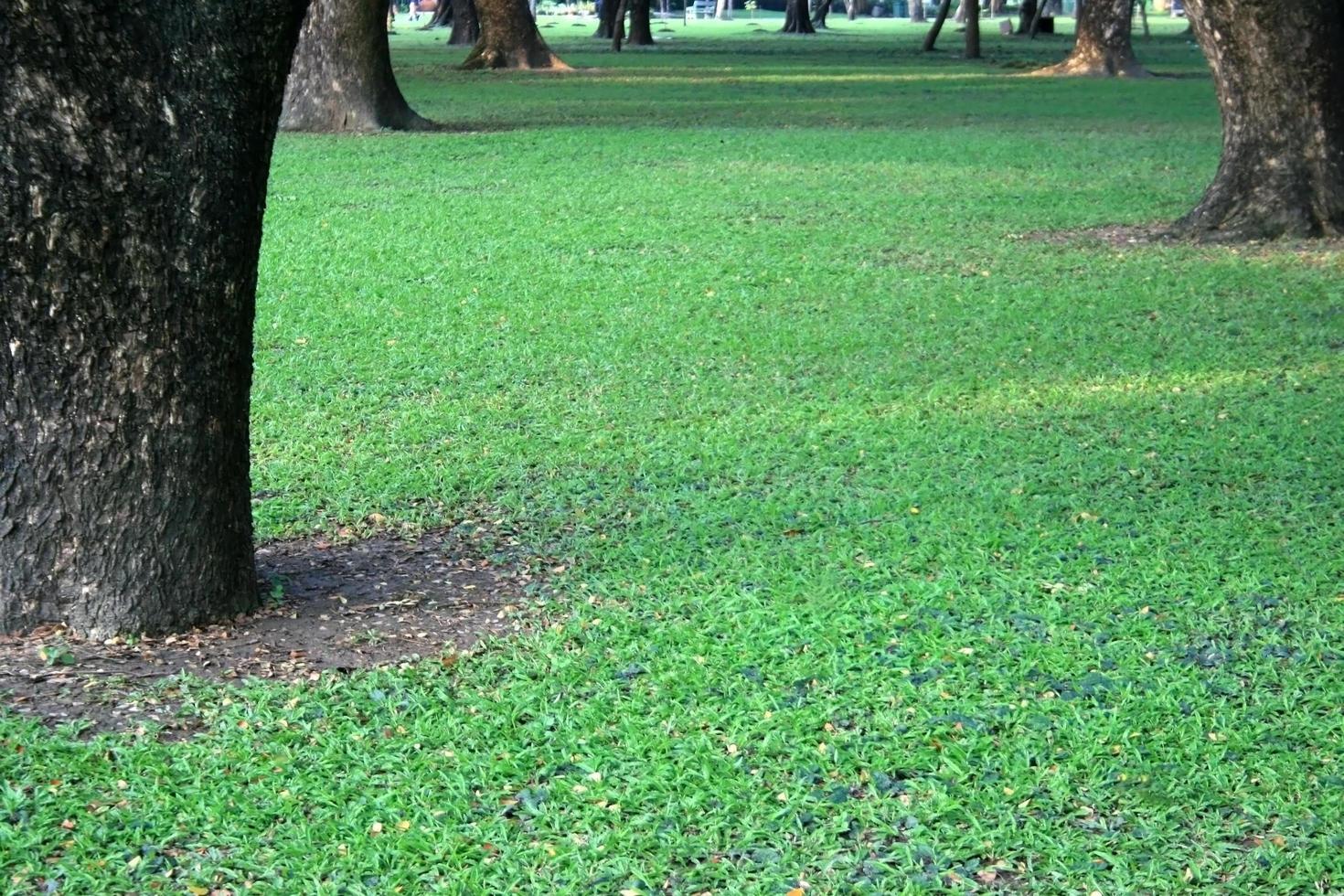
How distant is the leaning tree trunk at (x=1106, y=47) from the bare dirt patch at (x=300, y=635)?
1089 inches

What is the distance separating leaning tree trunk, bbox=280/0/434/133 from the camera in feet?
60.1

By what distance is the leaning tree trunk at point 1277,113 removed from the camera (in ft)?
35.4

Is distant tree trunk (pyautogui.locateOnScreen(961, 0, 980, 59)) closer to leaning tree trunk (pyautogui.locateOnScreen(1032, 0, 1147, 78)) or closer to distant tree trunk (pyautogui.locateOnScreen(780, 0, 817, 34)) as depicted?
leaning tree trunk (pyautogui.locateOnScreen(1032, 0, 1147, 78))

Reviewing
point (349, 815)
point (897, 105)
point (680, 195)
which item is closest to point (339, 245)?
point (680, 195)

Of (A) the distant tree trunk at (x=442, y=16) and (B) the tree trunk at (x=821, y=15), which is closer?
(A) the distant tree trunk at (x=442, y=16)

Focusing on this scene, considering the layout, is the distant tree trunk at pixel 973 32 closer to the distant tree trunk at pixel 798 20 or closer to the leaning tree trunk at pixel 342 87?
the distant tree trunk at pixel 798 20

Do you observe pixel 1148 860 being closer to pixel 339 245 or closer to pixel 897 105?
pixel 339 245

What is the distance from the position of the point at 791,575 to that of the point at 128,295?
83.2 inches

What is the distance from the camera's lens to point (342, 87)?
18656mm

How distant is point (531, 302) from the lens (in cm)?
921

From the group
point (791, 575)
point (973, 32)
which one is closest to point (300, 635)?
point (791, 575)

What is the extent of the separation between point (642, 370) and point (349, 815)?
4361 mm

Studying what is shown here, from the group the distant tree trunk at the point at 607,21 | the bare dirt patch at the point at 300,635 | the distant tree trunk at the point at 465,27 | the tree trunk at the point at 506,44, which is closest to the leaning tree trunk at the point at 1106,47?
the tree trunk at the point at 506,44

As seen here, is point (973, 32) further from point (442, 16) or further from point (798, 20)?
point (442, 16)
